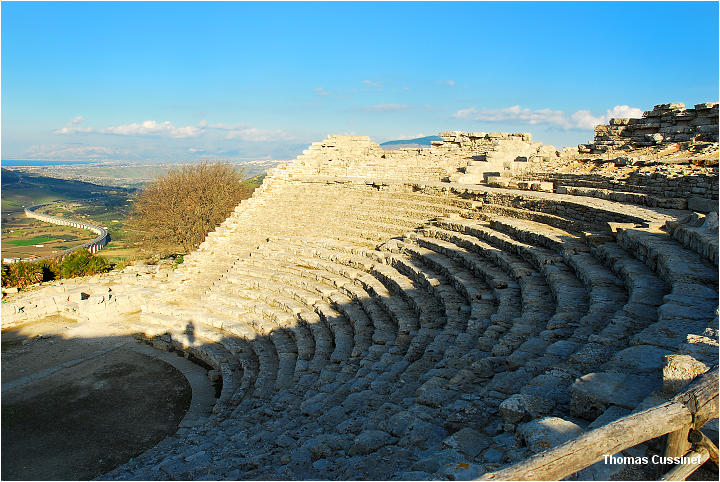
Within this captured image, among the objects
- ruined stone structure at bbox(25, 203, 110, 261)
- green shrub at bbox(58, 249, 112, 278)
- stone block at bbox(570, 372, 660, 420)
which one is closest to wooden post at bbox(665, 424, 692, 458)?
stone block at bbox(570, 372, 660, 420)

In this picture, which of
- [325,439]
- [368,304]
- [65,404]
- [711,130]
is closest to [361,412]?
[325,439]

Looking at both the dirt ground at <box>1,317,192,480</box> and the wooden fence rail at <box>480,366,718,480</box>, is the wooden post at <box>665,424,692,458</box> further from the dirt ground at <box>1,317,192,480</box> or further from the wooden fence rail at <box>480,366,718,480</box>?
the dirt ground at <box>1,317,192,480</box>

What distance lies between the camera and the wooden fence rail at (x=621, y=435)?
2.22 m

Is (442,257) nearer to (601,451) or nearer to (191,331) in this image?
(191,331)

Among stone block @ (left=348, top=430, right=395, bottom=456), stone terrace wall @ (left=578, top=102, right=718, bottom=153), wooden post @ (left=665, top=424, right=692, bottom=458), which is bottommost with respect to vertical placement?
stone block @ (left=348, top=430, right=395, bottom=456)

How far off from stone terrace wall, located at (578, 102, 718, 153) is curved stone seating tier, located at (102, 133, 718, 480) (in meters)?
6.82

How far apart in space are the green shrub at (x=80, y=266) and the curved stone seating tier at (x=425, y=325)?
583 centimetres

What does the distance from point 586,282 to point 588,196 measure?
591 cm

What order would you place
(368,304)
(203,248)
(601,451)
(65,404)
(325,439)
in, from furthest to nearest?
(203,248)
(368,304)
(65,404)
(325,439)
(601,451)

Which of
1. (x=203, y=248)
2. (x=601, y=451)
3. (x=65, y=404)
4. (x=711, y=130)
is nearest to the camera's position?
(x=601, y=451)

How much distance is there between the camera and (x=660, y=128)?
52.2ft

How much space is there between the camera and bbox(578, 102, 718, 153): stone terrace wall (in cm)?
1425

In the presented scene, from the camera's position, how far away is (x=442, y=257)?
988cm

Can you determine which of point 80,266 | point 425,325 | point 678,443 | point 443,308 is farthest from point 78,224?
point 678,443
